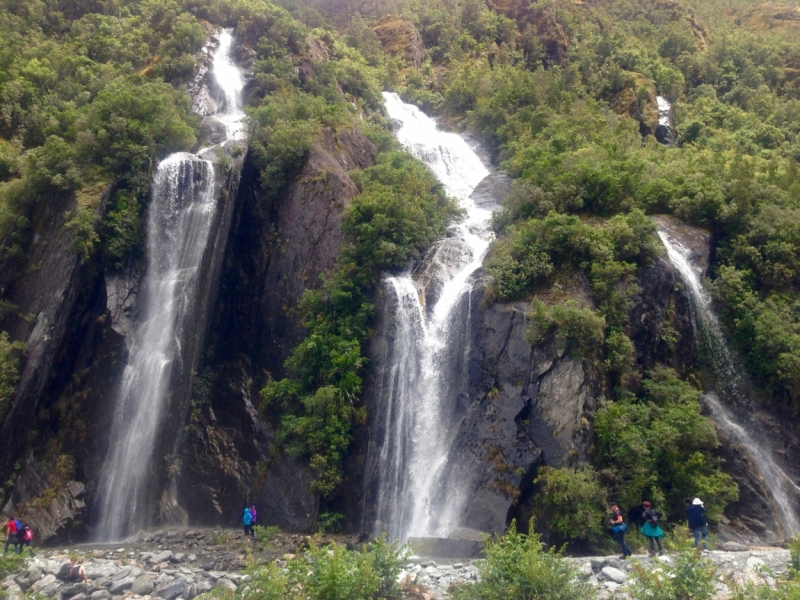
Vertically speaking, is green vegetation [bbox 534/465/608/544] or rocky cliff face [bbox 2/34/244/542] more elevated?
rocky cliff face [bbox 2/34/244/542]

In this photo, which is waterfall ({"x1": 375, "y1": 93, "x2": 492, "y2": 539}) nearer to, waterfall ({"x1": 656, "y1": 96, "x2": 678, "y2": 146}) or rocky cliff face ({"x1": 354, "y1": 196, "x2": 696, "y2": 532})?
rocky cliff face ({"x1": 354, "y1": 196, "x2": 696, "y2": 532})

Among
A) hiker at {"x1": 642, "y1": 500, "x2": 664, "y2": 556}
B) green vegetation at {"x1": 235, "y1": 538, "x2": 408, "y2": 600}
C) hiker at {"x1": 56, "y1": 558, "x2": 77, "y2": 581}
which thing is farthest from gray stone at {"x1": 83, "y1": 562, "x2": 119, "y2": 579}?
hiker at {"x1": 642, "y1": 500, "x2": 664, "y2": 556}

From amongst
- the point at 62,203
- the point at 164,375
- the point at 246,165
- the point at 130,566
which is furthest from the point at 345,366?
the point at 62,203

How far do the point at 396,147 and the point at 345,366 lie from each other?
47.9 ft

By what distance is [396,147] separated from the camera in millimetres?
30625

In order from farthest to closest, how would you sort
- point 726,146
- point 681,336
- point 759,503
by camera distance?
point 726,146 < point 681,336 < point 759,503

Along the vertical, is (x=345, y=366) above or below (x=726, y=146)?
below

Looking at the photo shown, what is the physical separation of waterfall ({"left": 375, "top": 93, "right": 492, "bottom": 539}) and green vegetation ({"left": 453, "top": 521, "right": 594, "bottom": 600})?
6.73 metres

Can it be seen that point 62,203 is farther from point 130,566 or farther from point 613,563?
point 613,563

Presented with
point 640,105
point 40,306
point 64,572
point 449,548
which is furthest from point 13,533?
point 640,105

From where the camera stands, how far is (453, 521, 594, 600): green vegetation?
943 centimetres

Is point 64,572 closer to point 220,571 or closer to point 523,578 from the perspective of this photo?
point 220,571

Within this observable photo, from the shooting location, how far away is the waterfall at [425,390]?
17484 mm

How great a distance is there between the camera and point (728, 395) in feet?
61.2
